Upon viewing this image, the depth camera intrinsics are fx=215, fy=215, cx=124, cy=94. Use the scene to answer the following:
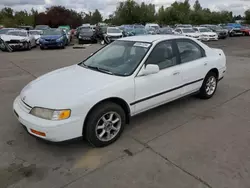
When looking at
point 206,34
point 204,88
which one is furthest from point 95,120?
point 206,34

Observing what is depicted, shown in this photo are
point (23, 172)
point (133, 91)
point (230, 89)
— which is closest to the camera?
point (23, 172)

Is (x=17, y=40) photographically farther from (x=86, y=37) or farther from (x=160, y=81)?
(x=160, y=81)

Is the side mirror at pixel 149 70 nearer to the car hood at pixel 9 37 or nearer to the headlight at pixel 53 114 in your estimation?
the headlight at pixel 53 114

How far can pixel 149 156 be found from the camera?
9.34 ft

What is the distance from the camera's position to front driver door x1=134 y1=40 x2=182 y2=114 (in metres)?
3.33

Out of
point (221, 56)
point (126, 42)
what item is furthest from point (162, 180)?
point (221, 56)

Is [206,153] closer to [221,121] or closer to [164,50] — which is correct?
[221,121]

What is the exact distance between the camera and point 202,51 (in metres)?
4.56

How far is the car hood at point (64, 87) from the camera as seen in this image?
2709 millimetres

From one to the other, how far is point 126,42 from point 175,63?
98 cm

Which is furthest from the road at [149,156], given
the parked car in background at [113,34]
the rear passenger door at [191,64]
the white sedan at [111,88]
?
the parked car in background at [113,34]

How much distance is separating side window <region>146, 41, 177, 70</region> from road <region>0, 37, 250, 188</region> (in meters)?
0.99

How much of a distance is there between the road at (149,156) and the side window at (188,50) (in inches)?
41.0

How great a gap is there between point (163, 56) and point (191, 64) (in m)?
0.73
